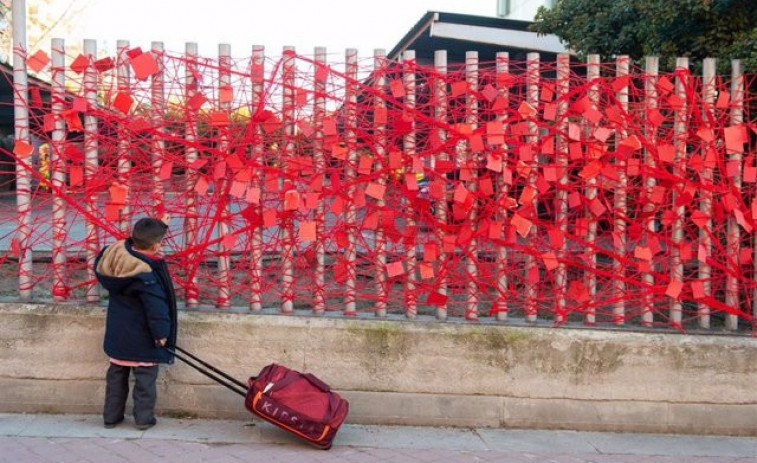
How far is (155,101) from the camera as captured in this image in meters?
4.82

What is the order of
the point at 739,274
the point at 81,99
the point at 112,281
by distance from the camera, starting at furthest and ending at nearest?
1. the point at 739,274
2. the point at 81,99
3. the point at 112,281

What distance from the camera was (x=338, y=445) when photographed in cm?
455

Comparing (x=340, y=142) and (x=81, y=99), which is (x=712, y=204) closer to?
(x=340, y=142)

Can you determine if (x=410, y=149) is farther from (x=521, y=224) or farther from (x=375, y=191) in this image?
(x=521, y=224)

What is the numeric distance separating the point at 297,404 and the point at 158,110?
6.97ft

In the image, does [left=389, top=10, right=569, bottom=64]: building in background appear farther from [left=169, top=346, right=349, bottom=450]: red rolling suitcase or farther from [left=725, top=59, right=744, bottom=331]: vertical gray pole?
[left=169, top=346, right=349, bottom=450]: red rolling suitcase

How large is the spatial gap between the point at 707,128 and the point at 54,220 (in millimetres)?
4423

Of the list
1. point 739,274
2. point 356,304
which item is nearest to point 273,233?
point 356,304

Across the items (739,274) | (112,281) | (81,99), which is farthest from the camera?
(739,274)

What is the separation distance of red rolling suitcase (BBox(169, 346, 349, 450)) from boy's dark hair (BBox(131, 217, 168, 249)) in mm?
723

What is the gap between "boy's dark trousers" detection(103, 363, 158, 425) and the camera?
4574 mm

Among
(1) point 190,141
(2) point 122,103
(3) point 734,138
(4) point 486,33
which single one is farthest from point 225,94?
(4) point 486,33

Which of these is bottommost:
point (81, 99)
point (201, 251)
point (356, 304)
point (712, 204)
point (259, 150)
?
point (356, 304)

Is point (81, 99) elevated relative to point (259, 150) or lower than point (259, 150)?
elevated
